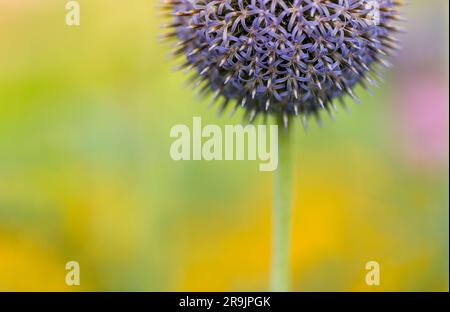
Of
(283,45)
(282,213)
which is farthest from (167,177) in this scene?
(283,45)

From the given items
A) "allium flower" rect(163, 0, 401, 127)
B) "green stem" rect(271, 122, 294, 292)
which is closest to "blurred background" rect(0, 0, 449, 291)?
"green stem" rect(271, 122, 294, 292)

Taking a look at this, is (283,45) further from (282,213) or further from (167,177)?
(167,177)

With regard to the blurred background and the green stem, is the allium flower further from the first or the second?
the blurred background

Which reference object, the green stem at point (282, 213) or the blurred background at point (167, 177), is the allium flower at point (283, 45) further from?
the blurred background at point (167, 177)

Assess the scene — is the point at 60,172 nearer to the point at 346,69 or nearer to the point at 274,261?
the point at 274,261
